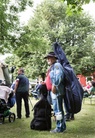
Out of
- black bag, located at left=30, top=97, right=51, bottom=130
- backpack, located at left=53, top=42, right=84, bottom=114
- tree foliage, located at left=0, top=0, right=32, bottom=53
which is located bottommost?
black bag, located at left=30, top=97, right=51, bottom=130

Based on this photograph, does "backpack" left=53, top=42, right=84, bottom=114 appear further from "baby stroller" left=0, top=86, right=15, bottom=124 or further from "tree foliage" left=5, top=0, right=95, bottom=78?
"tree foliage" left=5, top=0, right=95, bottom=78

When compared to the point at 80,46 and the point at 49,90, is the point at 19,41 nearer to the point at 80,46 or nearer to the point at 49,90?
the point at 49,90

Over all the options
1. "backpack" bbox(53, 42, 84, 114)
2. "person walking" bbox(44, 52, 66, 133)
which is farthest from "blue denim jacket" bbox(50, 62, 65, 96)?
"backpack" bbox(53, 42, 84, 114)

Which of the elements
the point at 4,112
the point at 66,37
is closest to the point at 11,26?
the point at 4,112

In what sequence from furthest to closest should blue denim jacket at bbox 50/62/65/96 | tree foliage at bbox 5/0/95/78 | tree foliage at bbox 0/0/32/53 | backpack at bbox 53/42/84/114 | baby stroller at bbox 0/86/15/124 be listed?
1. tree foliage at bbox 5/0/95/78
2. tree foliage at bbox 0/0/32/53
3. baby stroller at bbox 0/86/15/124
4. backpack at bbox 53/42/84/114
5. blue denim jacket at bbox 50/62/65/96

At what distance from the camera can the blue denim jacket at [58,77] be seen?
21.6ft

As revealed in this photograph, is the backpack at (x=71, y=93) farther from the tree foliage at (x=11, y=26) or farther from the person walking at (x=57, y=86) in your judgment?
the tree foliage at (x=11, y=26)

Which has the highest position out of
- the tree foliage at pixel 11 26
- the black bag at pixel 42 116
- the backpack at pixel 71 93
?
the tree foliage at pixel 11 26

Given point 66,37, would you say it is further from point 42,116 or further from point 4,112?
point 42,116

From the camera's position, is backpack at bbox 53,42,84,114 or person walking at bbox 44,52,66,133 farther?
backpack at bbox 53,42,84,114

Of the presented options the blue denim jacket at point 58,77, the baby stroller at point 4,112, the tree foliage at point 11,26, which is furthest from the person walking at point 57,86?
the tree foliage at point 11,26

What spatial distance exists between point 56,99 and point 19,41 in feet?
55.8

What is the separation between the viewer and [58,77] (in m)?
6.59

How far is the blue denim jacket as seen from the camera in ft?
21.6
